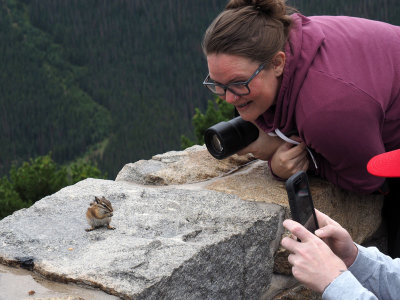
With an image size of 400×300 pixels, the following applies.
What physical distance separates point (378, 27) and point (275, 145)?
625 mm

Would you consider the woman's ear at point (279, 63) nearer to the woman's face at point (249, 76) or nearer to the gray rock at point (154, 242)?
the woman's face at point (249, 76)

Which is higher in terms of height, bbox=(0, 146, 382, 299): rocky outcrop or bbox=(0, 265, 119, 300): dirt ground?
bbox=(0, 265, 119, 300): dirt ground

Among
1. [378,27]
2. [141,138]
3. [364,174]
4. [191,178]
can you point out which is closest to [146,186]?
[191,178]

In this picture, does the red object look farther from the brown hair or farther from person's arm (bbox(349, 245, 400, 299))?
the brown hair

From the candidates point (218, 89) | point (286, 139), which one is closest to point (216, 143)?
point (286, 139)

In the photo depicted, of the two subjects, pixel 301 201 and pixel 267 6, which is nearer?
pixel 301 201

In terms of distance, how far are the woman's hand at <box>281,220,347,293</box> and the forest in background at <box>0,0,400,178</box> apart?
140 ft

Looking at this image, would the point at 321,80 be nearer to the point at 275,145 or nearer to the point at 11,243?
the point at 275,145

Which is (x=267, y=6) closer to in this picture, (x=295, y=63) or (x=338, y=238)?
(x=295, y=63)

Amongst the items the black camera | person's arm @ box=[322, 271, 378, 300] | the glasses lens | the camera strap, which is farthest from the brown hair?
person's arm @ box=[322, 271, 378, 300]

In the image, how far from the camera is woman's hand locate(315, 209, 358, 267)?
1555 millimetres

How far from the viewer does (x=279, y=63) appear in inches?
82.4

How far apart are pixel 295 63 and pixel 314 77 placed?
0.28ft

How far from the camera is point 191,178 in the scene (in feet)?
8.36
